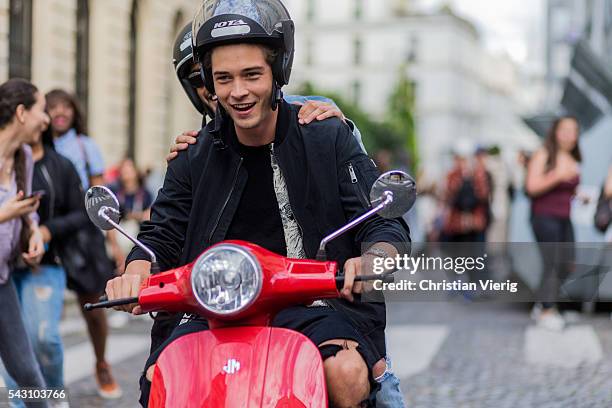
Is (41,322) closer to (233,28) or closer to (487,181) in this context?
(233,28)

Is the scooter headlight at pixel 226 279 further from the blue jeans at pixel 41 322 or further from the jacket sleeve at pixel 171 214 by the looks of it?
the blue jeans at pixel 41 322

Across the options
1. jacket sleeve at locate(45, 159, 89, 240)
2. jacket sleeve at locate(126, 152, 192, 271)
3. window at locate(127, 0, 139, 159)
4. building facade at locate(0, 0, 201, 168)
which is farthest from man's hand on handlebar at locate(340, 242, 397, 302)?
window at locate(127, 0, 139, 159)

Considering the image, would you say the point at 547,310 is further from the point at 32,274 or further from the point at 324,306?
the point at 324,306

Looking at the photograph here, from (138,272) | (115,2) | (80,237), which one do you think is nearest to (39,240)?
(80,237)

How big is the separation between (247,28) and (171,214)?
64cm

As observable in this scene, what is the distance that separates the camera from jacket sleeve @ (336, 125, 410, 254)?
319cm

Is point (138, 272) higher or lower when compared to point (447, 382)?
higher

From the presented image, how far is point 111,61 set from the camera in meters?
20.8

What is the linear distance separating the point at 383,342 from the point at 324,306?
0.20 m

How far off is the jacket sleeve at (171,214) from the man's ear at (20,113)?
6.97ft

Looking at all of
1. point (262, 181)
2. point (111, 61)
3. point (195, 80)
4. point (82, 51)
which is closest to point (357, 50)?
point (111, 61)

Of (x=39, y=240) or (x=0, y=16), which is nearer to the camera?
(x=39, y=240)

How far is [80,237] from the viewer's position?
652 centimetres

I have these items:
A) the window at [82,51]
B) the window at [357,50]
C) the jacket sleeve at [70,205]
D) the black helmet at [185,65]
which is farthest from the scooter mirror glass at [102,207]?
the window at [357,50]
